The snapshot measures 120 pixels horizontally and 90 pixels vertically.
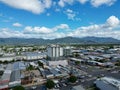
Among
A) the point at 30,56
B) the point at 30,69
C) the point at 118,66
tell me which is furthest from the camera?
the point at 30,56

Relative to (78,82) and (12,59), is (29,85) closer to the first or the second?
(78,82)

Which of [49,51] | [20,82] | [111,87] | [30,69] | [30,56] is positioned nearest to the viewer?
[111,87]

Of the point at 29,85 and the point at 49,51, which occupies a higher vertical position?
the point at 49,51

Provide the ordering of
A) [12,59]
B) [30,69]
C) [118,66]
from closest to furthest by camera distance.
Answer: [30,69], [118,66], [12,59]

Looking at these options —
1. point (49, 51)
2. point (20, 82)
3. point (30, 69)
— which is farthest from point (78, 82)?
point (49, 51)

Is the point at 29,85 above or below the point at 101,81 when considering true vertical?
below

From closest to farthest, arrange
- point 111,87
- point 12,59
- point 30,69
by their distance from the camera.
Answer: point 111,87 < point 30,69 < point 12,59

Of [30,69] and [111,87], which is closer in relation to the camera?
[111,87]

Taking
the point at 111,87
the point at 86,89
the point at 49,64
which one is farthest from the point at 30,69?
the point at 111,87

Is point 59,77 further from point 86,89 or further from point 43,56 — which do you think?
point 43,56
